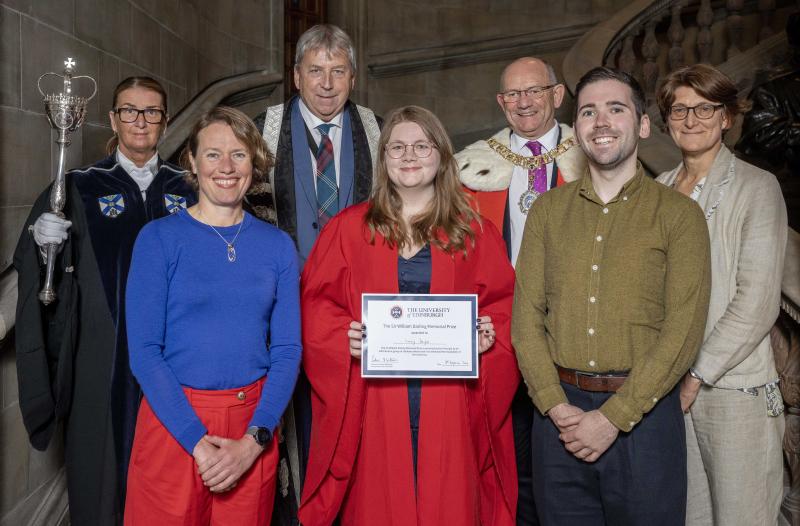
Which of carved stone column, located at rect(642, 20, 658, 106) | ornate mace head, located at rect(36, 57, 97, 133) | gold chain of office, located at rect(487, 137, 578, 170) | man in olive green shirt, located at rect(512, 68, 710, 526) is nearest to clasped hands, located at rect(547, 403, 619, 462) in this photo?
man in olive green shirt, located at rect(512, 68, 710, 526)

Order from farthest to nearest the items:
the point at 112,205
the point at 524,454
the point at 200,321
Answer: the point at 524,454 < the point at 112,205 < the point at 200,321

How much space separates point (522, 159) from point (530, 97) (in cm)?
28

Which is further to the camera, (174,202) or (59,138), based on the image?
(174,202)

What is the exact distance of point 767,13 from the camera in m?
6.59

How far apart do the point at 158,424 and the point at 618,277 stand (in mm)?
1503

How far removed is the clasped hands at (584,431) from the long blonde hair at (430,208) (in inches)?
26.6

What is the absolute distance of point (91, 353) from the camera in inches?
114

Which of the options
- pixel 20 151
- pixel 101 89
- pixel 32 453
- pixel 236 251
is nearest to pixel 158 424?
pixel 236 251

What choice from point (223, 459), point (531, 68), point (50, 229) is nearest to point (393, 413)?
point (223, 459)

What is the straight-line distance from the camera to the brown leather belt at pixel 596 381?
2.36 meters

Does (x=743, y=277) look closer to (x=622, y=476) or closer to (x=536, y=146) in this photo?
(x=622, y=476)

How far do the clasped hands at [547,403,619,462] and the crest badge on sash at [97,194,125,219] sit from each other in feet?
5.89

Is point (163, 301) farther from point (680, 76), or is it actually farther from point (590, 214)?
point (680, 76)

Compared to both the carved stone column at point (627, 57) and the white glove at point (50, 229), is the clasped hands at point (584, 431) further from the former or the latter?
the carved stone column at point (627, 57)
